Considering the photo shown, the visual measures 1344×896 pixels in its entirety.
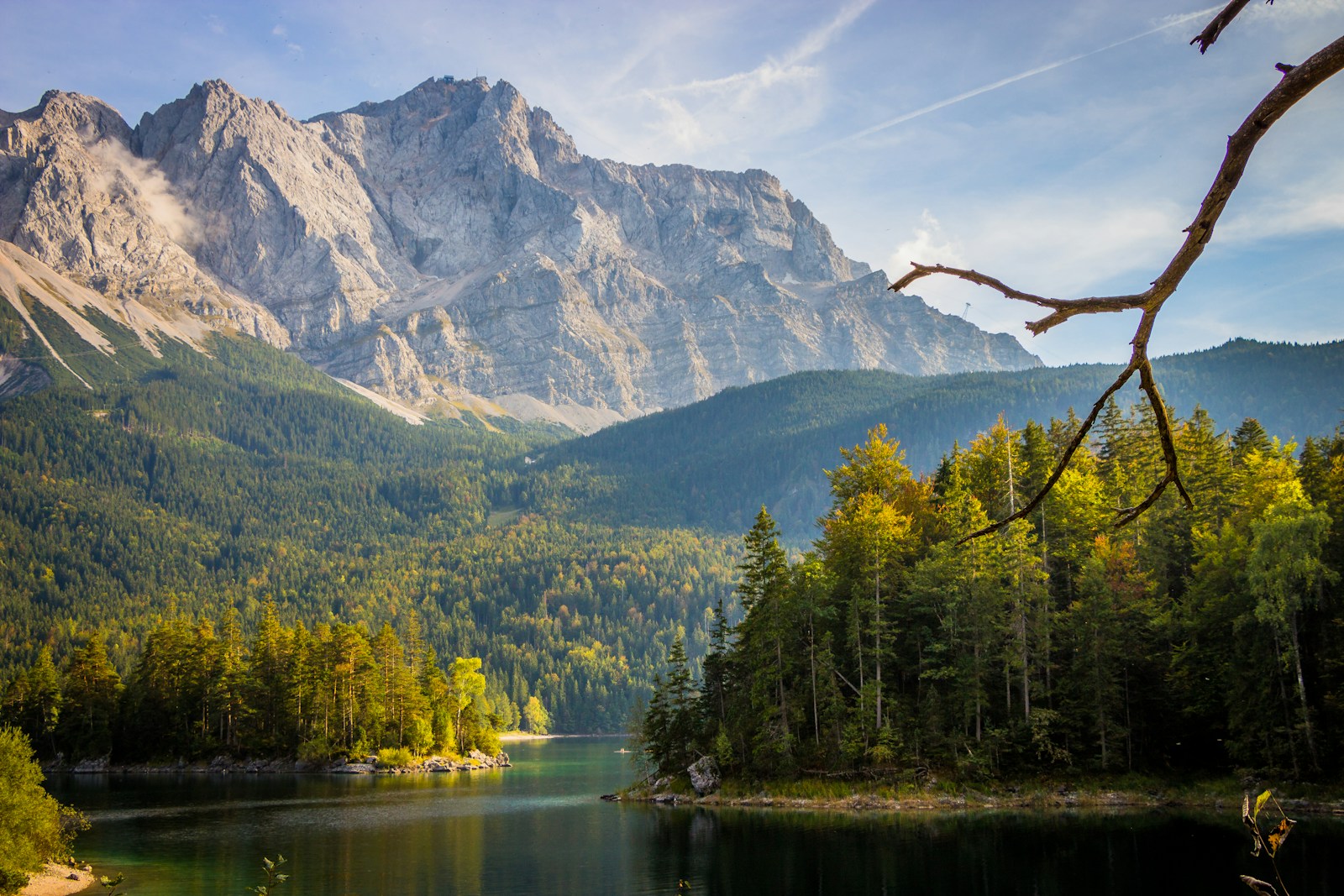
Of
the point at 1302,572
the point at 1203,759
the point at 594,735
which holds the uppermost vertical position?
the point at 1302,572

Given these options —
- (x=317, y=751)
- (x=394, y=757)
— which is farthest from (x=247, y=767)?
(x=394, y=757)

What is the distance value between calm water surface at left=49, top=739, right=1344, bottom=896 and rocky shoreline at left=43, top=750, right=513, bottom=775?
31.8m

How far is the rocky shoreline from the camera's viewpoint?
103 meters

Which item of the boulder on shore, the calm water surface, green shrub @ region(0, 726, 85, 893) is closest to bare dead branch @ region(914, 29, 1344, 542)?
the calm water surface

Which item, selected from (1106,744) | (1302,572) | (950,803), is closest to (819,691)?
(950,803)

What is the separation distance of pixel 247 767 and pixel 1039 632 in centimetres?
8530

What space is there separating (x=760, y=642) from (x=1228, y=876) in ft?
102

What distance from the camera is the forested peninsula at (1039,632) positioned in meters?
49.1

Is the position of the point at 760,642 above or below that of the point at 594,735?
above

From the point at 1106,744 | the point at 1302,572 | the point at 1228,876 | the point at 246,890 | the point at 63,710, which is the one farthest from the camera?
the point at 63,710

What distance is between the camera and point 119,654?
503ft

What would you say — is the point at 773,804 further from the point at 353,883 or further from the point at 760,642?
the point at 353,883

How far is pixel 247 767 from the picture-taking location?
106 meters

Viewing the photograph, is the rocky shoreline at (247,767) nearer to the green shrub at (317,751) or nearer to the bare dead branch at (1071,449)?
the green shrub at (317,751)
